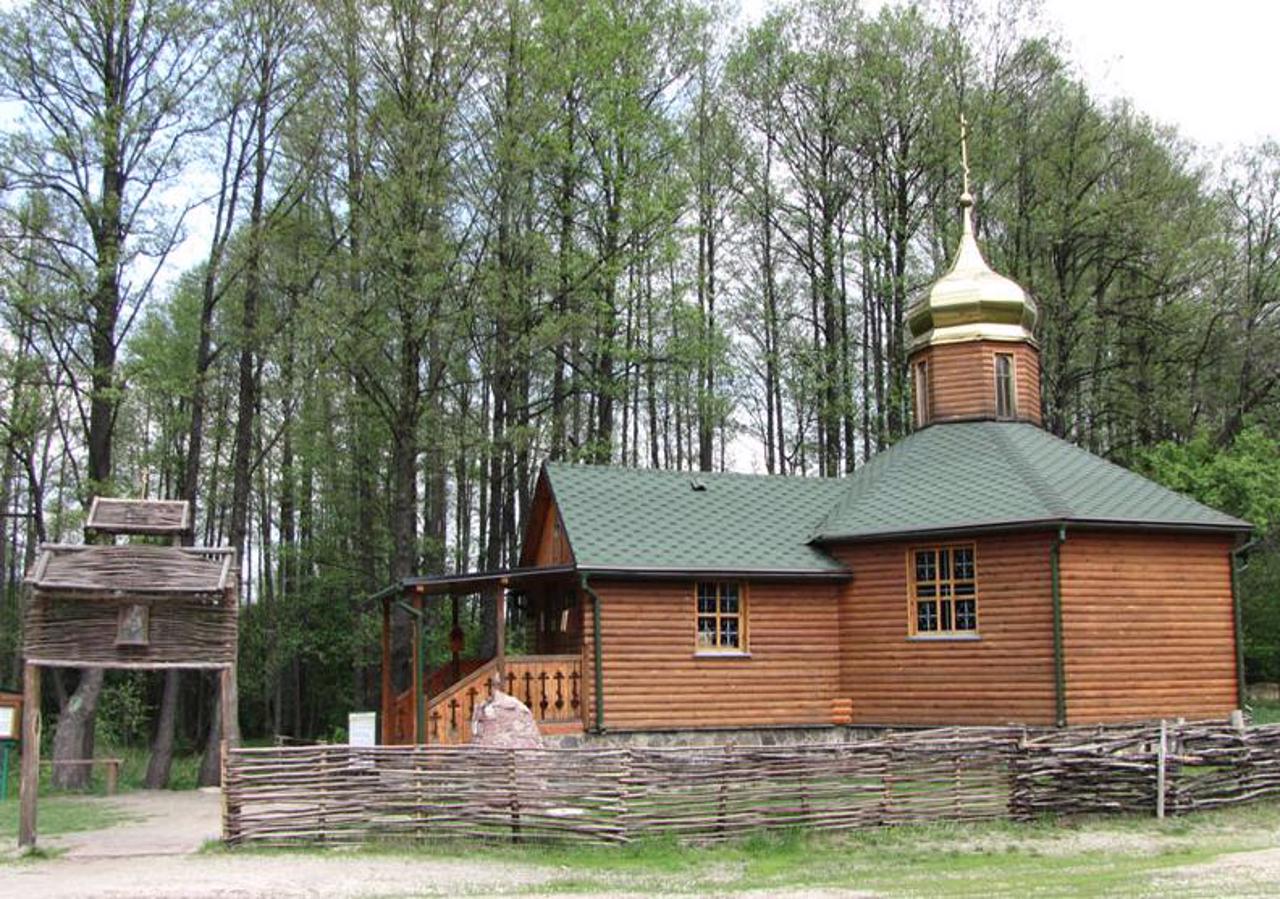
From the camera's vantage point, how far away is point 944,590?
20.2 meters

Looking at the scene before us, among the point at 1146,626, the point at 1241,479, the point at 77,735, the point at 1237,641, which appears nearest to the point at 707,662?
the point at 1146,626

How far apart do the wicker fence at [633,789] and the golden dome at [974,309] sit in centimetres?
1144

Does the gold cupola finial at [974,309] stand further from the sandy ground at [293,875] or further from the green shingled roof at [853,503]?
the sandy ground at [293,875]

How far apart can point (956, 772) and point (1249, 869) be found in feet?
11.4

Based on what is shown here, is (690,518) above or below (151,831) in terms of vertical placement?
above

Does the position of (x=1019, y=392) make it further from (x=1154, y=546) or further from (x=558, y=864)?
(x=558, y=864)

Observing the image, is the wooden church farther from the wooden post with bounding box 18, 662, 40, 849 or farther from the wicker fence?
the wooden post with bounding box 18, 662, 40, 849

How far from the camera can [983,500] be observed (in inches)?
800

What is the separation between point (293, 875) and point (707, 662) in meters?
9.47

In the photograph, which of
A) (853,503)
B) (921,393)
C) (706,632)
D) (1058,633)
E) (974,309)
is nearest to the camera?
(1058,633)

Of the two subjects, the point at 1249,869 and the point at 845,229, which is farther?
the point at 845,229

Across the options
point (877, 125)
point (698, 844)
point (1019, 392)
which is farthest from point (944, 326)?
point (698, 844)

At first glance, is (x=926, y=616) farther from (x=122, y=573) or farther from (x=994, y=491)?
(x=122, y=573)

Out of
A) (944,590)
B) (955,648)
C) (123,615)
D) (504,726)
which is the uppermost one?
(944,590)
